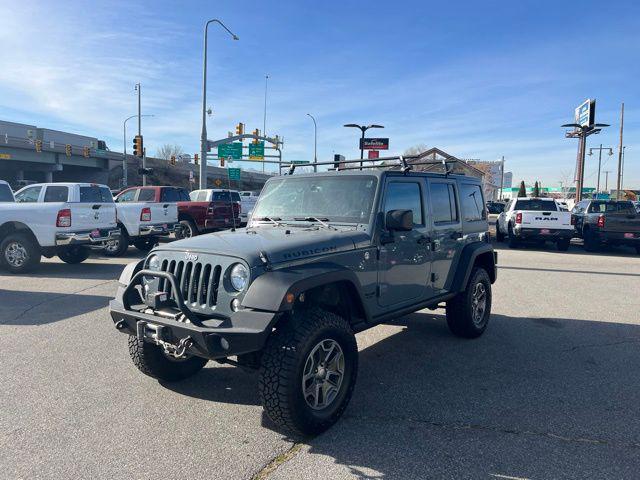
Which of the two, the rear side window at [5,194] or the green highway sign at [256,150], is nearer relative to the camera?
the rear side window at [5,194]

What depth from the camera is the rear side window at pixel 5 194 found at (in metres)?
11.0

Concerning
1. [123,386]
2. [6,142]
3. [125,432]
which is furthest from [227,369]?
[6,142]

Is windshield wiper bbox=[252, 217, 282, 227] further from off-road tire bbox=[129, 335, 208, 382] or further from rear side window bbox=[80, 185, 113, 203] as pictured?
rear side window bbox=[80, 185, 113, 203]

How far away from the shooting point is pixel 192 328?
3.26 metres

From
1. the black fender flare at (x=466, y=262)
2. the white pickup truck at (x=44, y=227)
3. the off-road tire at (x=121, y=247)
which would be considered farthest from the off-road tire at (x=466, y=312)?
the off-road tire at (x=121, y=247)

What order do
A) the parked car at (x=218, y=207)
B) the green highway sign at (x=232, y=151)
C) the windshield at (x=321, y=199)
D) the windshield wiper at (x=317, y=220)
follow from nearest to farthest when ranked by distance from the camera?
the windshield wiper at (x=317, y=220) < the windshield at (x=321, y=199) < the parked car at (x=218, y=207) < the green highway sign at (x=232, y=151)

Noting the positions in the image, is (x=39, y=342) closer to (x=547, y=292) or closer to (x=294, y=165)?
(x=294, y=165)

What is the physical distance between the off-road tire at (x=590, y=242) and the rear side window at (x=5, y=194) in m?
17.1

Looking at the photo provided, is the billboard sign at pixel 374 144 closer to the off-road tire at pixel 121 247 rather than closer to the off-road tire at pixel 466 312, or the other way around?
the off-road tire at pixel 121 247

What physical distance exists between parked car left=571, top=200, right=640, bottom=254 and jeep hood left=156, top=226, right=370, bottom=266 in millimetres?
14463

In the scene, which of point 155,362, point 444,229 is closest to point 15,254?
point 155,362

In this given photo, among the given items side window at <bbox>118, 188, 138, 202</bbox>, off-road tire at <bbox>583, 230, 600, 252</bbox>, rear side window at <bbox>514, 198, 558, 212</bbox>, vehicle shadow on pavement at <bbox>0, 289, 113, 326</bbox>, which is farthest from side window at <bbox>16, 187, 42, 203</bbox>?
off-road tire at <bbox>583, 230, 600, 252</bbox>

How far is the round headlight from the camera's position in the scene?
11.2 ft

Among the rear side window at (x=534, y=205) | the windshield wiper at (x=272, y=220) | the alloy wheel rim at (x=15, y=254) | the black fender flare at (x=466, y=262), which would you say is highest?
the rear side window at (x=534, y=205)
